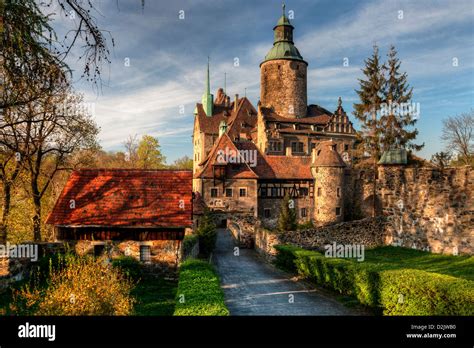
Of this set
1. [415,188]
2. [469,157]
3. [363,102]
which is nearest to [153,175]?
[415,188]

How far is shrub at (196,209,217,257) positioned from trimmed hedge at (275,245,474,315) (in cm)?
980

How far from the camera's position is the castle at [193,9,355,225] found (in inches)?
1379

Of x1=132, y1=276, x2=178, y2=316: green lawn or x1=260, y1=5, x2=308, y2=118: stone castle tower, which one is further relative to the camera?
x1=260, y1=5, x2=308, y2=118: stone castle tower

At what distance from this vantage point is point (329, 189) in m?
36.4

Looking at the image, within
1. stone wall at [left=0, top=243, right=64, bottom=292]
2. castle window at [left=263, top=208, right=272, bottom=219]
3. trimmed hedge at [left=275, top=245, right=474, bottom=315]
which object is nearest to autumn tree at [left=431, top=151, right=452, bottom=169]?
castle window at [left=263, top=208, right=272, bottom=219]

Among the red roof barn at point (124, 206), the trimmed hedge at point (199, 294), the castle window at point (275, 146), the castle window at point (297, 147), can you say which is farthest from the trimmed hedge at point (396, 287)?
the castle window at point (297, 147)

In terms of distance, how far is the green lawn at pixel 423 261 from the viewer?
583 inches

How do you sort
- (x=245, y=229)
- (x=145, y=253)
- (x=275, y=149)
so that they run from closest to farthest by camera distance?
(x=145, y=253) → (x=245, y=229) → (x=275, y=149)

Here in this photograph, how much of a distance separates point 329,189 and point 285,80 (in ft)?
66.0

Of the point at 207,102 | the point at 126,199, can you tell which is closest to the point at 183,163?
the point at 207,102

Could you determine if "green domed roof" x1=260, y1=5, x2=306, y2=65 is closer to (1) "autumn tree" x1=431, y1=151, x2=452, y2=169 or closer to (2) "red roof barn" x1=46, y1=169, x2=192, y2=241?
(1) "autumn tree" x1=431, y1=151, x2=452, y2=169

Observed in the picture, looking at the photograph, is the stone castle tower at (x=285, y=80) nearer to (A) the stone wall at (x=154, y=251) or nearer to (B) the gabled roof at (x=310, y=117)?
(B) the gabled roof at (x=310, y=117)

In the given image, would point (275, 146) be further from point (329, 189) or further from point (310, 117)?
point (329, 189)
